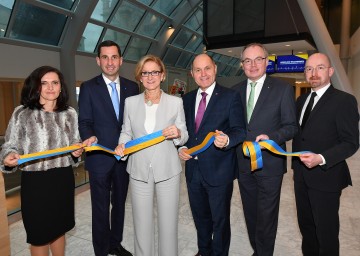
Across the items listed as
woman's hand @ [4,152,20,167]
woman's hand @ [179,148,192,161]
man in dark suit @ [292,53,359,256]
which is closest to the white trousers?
woman's hand @ [179,148,192,161]

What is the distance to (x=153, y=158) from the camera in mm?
2340

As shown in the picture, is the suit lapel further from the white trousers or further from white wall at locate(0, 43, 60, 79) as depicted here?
white wall at locate(0, 43, 60, 79)

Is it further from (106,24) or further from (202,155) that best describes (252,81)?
(106,24)

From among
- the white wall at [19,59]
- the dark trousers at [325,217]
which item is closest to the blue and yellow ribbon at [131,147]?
the dark trousers at [325,217]

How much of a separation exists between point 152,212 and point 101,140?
→ 33.2 inches

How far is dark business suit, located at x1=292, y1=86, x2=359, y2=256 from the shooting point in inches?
84.7

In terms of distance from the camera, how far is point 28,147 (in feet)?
7.32

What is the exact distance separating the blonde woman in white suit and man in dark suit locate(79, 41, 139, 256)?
12.5 inches

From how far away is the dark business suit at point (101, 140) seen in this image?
8.90ft

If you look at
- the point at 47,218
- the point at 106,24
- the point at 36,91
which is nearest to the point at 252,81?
the point at 36,91

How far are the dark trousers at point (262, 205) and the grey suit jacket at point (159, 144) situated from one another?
735mm

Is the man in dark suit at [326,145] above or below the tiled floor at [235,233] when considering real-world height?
above

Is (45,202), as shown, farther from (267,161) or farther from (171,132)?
(267,161)

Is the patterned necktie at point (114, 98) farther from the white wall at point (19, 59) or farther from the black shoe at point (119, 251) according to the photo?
the white wall at point (19, 59)
